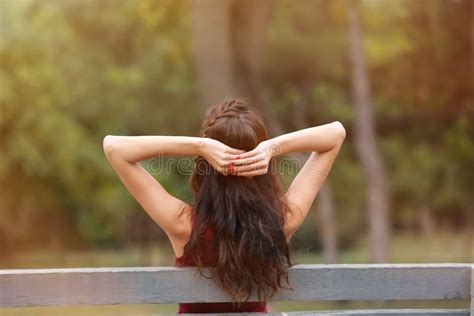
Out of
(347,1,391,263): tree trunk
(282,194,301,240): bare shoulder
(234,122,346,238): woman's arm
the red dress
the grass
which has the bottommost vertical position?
the grass

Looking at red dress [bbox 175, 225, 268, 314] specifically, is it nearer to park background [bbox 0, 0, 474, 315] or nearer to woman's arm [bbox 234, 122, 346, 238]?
woman's arm [bbox 234, 122, 346, 238]

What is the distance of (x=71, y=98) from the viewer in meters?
24.5

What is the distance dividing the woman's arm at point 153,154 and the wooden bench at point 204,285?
1.09 ft

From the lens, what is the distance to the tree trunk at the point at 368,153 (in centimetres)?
1769

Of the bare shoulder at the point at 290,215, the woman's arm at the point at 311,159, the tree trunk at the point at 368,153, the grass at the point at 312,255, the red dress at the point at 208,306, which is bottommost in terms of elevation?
the grass at the point at 312,255

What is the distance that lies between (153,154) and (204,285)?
50 cm

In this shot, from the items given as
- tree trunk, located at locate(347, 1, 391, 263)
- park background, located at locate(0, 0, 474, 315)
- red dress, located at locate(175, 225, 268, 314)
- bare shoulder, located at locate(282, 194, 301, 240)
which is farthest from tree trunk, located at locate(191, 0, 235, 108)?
red dress, located at locate(175, 225, 268, 314)

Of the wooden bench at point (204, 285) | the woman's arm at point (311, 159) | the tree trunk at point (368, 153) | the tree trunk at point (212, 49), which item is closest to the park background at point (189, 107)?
the tree trunk at point (368, 153)

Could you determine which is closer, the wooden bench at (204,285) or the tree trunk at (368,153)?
the wooden bench at (204,285)

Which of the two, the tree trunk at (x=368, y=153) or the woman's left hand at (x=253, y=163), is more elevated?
the woman's left hand at (x=253, y=163)

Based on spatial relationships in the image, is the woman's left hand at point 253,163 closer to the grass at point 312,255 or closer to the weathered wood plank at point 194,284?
the weathered wood plank at point 194,284

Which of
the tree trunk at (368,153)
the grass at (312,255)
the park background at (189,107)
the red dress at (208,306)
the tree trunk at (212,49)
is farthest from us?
the grass at (312,255)

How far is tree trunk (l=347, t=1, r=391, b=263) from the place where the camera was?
17.7 m

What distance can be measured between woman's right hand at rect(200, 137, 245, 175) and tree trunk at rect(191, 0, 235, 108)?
10348 millimetres
